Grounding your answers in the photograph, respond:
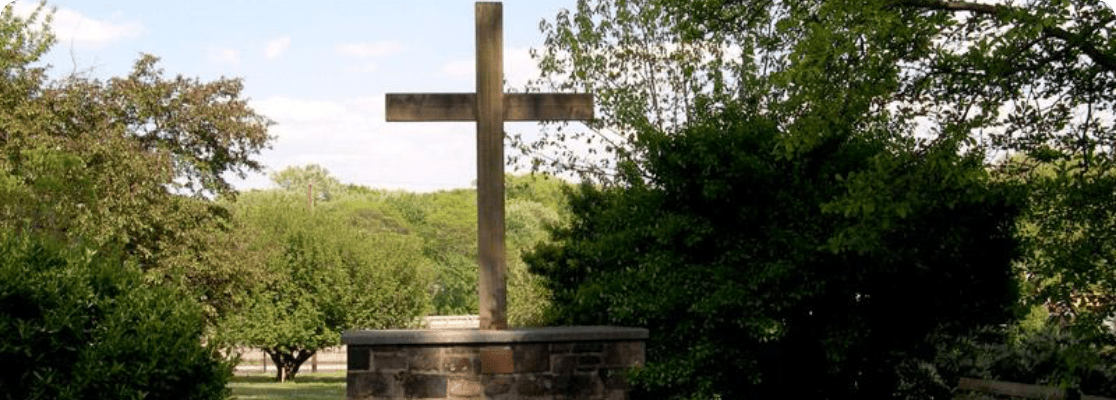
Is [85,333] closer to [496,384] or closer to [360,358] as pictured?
[360,358]

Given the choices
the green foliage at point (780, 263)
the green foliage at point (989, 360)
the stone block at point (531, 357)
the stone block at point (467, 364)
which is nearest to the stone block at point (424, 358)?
the stone block at point (467, 364)

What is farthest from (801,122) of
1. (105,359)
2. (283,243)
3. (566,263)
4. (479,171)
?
(283,243)

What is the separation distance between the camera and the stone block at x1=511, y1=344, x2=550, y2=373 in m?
10.2

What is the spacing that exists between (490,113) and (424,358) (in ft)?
6.17

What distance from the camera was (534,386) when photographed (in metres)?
10.2

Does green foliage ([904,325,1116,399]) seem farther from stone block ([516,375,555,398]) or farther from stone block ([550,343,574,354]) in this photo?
stone block ([516,375,555,398])

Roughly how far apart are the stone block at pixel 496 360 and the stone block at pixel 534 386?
0.14 meters

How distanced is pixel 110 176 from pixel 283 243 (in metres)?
16.3

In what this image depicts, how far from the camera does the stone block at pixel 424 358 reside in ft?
33.2

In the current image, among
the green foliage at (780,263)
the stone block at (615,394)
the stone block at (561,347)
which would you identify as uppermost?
the green foliage at (780,263)

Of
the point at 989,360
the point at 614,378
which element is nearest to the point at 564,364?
the point at 614,378

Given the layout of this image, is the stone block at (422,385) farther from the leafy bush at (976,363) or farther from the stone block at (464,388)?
the leafy bush at (976,363)

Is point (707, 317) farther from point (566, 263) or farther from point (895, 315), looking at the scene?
point (566, 263)

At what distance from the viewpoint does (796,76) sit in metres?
11.3
